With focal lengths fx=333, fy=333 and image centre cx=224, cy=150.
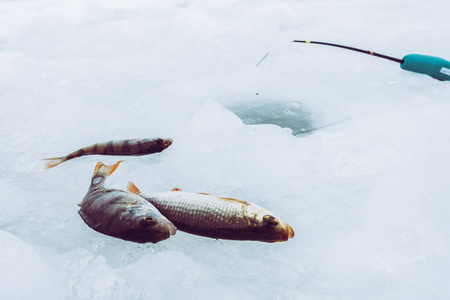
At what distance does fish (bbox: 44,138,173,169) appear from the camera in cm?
307

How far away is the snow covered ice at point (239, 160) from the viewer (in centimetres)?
196

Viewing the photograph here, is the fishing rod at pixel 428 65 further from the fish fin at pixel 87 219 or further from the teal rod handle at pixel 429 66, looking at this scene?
the fish fin at pixel 87 219

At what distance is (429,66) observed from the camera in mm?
4191

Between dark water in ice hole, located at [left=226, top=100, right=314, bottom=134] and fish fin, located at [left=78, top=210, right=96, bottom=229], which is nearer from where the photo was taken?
fish fin, located at [left=78, top=210, right=96, bottom=229]

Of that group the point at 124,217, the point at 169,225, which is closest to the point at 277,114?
the point at 169,225

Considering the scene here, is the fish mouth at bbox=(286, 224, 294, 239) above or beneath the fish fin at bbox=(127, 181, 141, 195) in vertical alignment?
above

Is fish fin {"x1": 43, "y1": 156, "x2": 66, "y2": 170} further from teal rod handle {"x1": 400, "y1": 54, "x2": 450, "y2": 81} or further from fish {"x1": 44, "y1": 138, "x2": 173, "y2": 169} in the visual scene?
teal rod handle {"x1": 400, "y1": 54, "x2": 450, "y2": 81}

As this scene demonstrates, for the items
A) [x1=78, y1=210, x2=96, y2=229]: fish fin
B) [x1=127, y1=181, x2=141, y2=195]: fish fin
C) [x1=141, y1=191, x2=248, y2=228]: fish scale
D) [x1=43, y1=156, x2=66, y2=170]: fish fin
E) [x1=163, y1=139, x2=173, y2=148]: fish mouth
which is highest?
[x1=141, y1=191, x2=248, y2=228]: fish scale

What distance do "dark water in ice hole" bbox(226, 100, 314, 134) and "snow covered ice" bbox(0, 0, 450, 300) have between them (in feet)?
0.36

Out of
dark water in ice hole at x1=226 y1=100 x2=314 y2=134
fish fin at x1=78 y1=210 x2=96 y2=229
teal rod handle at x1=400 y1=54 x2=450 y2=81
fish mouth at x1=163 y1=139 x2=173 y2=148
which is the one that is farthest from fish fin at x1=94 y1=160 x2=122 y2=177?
teal rod handle at x1=400 y1=54 x2=450 y2=81

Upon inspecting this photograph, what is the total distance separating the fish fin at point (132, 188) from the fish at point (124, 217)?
130mm

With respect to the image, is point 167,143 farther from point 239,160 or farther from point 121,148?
point 239,160

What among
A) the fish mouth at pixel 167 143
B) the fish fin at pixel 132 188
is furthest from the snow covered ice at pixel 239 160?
the fish fin at pixel 132 188

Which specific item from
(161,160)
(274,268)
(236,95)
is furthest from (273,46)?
(274,268)
